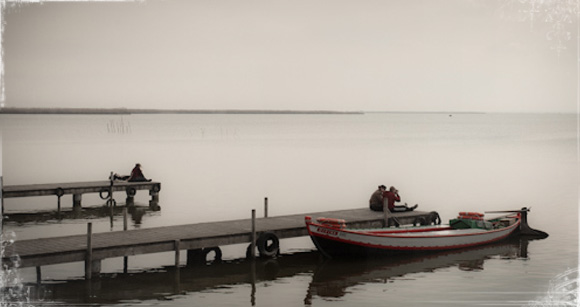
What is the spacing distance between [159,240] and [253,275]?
9.70 ft

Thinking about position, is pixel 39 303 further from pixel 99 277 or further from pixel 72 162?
pixel 72 162

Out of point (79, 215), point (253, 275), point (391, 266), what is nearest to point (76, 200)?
point (79, 215)

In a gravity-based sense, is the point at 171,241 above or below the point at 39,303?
above

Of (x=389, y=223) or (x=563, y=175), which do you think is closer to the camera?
(x=389, y=223)

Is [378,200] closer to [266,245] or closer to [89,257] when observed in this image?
[266,245]

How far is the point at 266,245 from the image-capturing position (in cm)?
2238

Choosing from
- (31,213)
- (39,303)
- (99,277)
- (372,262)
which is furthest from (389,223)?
(31,213)

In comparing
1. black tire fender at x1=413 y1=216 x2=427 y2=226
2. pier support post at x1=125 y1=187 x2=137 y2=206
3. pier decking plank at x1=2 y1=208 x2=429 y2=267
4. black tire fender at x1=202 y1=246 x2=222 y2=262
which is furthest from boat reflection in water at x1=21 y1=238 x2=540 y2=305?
pier support post at x1=125 y1=187 x2=137 y2=206

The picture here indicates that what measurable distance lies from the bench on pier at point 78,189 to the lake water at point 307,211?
0.86 meters

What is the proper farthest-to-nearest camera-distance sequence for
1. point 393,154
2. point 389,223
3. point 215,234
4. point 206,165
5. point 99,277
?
1. point 393,154
2. point 206,165
3. point 389,223
4. point 215,234
5. point 99,277

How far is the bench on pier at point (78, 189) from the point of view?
31.7 meters

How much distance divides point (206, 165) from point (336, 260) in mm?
35050

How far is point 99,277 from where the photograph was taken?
19.2 m

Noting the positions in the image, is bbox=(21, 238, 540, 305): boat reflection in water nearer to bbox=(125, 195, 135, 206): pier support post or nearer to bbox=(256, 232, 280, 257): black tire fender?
bbox=(256, 232, 280, 257): black tire fender
